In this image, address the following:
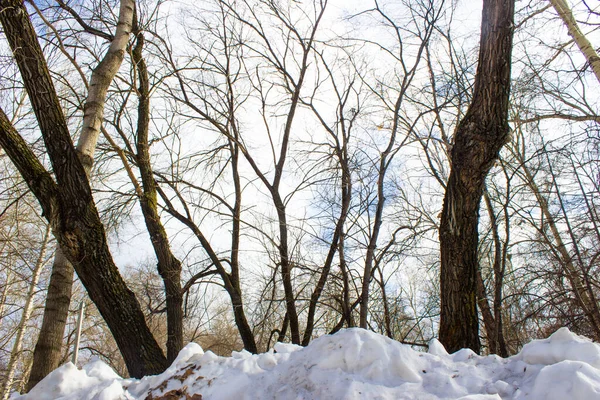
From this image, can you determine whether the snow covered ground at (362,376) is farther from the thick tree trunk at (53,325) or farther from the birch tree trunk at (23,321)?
the birch tree trunk at (23,321)

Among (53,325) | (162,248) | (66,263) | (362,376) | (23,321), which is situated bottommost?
→ (362,376)

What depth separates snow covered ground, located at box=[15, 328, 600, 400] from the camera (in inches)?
44.9

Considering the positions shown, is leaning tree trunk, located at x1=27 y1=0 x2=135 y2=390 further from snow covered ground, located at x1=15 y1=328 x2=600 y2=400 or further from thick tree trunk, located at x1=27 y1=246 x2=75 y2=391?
snow covered ground, located at x1=15 y1=328 x2=600 y2=400

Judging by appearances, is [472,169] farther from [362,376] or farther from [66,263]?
[66,263]

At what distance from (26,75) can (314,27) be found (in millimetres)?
4579

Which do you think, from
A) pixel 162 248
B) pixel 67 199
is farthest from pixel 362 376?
pixel 162 248

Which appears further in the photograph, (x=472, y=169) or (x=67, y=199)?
(x=472, y=169)

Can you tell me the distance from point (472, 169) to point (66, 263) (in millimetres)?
3942

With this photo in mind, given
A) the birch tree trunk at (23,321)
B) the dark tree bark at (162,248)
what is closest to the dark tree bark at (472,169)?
the dark tree bark at (162,248)

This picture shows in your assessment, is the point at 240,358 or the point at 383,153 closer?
the point at 240,358

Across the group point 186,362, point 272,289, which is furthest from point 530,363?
point 272,289

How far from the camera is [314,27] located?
6504mm

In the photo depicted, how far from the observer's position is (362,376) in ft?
4.20

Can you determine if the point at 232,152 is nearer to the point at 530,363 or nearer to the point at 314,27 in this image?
the point at 314,27
